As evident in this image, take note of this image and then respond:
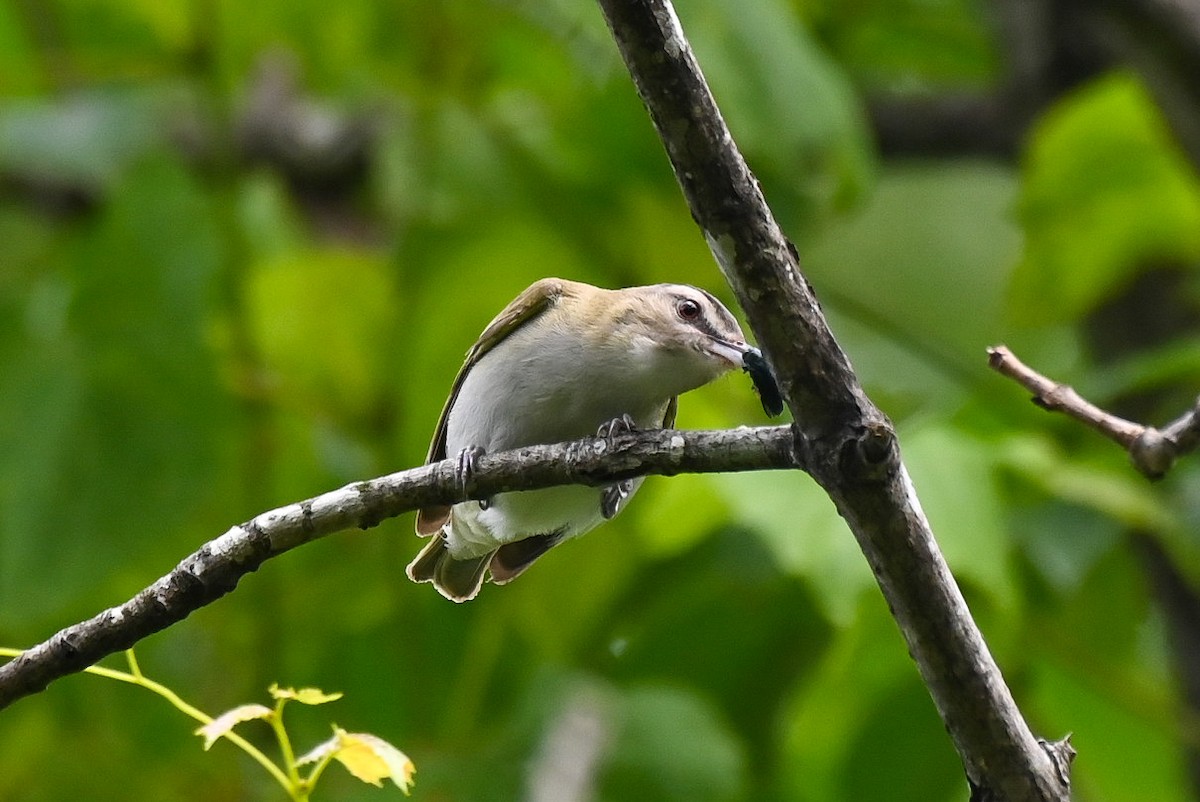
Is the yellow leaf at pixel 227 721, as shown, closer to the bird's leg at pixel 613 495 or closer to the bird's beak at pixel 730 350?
the bird's leg at pixel 613 495

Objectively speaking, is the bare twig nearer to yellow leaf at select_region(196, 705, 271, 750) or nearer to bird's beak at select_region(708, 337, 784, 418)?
bird's beak at select_region(708, 337, 784, 418)

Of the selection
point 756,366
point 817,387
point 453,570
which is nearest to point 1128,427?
point 817,387

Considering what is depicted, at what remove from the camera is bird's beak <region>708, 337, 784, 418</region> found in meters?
3.29

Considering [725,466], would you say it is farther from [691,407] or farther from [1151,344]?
[1151,344]

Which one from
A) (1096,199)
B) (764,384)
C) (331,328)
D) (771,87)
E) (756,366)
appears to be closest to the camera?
(764,384)

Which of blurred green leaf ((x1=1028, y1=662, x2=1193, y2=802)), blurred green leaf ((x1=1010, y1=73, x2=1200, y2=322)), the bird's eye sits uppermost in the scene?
blurred green leaf ((x1=1010, y1=73, x2=1200, y2=322))

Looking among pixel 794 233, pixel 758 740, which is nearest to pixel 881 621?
pixel 758 740

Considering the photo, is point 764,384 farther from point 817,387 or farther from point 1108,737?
point 1108,737

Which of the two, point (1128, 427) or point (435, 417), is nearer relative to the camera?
point (1128, 427)

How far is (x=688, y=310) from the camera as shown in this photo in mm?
4102

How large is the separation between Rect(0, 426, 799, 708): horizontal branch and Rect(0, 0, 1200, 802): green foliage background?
77.7 inches

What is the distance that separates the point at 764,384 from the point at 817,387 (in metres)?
1.13

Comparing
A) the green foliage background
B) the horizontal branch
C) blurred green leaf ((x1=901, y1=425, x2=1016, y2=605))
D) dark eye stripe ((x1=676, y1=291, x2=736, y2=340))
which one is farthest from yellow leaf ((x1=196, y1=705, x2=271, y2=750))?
blurred green leaf ((x1=901, y1=425, x2=1016, y2=605))

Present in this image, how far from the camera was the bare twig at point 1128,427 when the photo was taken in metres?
2.29
